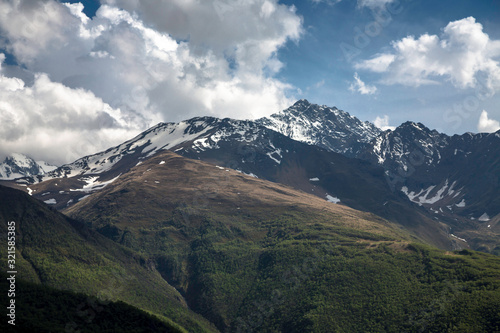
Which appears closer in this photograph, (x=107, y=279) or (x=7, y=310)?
(x=7, y=310)

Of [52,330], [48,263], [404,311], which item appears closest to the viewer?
[52,330]

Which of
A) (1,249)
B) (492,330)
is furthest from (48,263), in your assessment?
(492,330)

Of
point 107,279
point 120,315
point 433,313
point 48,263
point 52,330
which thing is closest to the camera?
point 52,330

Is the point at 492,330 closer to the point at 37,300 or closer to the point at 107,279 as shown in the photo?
the point at 37,300

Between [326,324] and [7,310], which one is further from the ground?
[7,310]

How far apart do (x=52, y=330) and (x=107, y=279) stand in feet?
329

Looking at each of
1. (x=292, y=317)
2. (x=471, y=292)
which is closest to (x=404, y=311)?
(x=471, y=292)

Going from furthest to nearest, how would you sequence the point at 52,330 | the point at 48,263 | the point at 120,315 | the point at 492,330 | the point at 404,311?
the point at 48,263 → the point at 404,311 → the point at 492,330 → the point at 120,315 → the point at 52,330

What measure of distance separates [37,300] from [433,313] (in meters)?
157

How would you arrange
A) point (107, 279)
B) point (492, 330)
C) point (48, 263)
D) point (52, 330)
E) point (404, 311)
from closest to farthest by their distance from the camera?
point (52, 330) < point (492, 330) < point (404, 311) < point (48, 263) < point (107, 279)

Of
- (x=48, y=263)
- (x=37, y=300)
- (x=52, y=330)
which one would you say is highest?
(x=48, y=263)

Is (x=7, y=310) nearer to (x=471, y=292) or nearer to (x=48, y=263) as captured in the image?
(x=48, y=263)

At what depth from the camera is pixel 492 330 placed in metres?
141

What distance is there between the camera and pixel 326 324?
179750 mm
